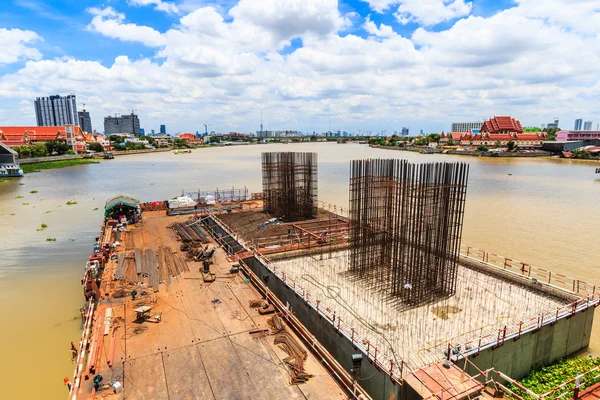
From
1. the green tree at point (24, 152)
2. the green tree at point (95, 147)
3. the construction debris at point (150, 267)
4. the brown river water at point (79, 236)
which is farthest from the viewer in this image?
the green tree at point (95, 147)

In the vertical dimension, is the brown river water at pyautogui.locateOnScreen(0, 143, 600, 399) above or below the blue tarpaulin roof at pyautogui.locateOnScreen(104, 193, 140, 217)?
below

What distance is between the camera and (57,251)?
2380cm

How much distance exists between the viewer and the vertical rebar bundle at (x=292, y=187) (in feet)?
83.5

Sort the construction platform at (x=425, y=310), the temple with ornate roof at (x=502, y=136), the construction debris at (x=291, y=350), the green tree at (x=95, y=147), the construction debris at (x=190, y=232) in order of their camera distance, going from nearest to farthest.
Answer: the construction debris at (x=291, y=350)
the construction platform at (x=425, y=310)
the construction debris at (x=190, y=232)
the temple with ornate roof at (x=502, y=136)
the green tree at (x=95, y=147)

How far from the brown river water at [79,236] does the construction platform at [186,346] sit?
277cm

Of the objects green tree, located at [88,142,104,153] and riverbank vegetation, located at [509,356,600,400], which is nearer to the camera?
riverbank vegetation, located at [509,356,600,400]

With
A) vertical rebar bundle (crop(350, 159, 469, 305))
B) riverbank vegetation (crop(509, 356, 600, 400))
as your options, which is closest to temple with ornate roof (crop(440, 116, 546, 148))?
vertical rebar bundle (crop(350, 159, 469, 305))

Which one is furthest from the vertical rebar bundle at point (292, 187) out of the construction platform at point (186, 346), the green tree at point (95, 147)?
Result: the green tree at point (95, 147)

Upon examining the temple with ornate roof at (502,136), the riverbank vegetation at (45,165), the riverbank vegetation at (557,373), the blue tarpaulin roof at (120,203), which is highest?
the temple with ornate roof at (502,136)

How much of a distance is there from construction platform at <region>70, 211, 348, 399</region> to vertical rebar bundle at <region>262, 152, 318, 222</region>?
34.8 feet

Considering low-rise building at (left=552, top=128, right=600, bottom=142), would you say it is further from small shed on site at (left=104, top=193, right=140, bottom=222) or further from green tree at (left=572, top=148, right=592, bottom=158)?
small shed on site at (left=104, top=193, right=140, bottom=222)

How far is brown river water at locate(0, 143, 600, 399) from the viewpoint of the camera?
1310 cm

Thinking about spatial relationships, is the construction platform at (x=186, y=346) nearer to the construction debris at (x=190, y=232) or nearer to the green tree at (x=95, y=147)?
the construction debris at (x=190, y=232)

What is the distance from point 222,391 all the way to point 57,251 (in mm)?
21635
